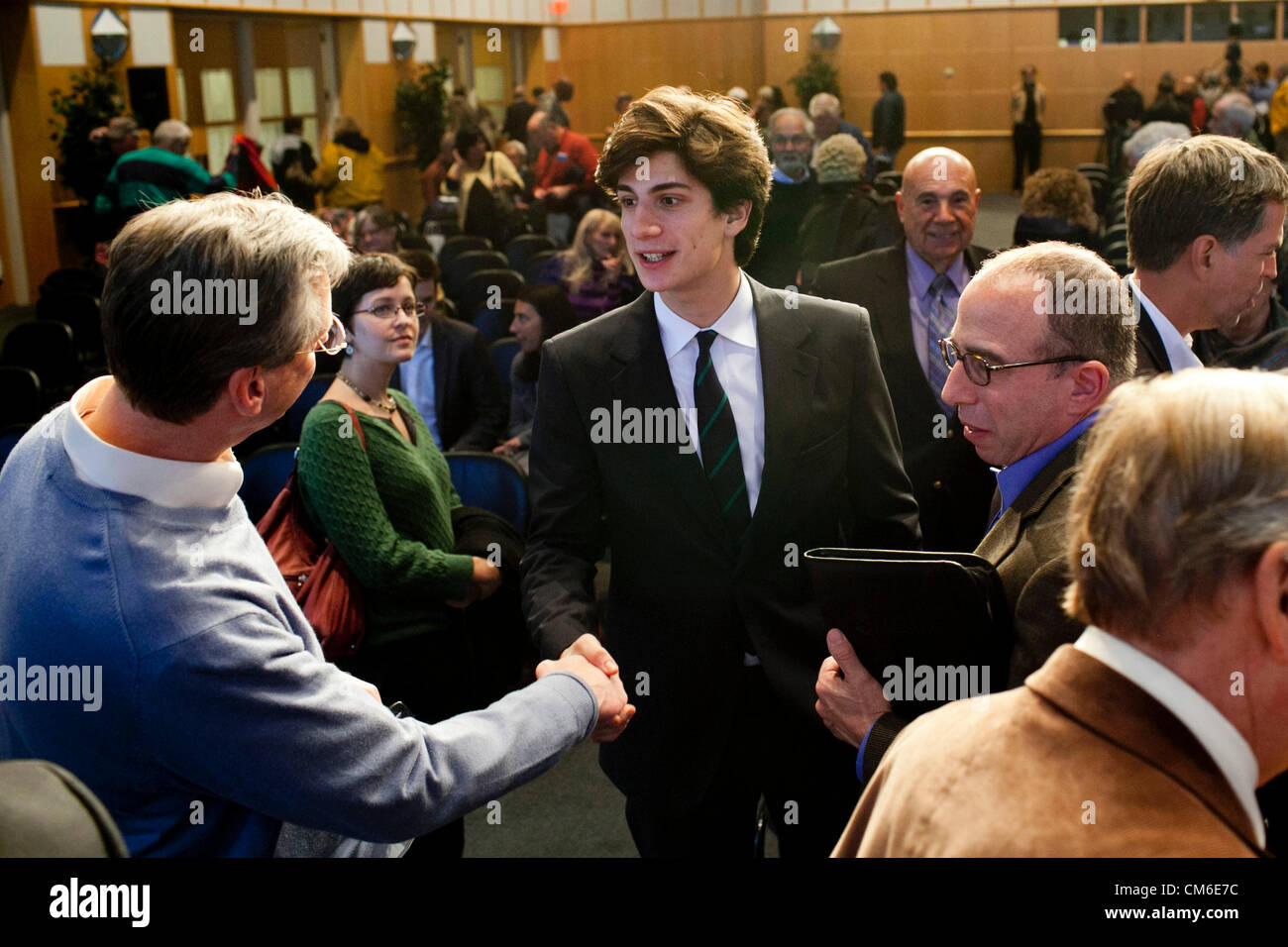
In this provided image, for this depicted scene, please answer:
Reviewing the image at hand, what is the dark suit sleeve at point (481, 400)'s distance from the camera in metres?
4.77

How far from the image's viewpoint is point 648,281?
2.16m

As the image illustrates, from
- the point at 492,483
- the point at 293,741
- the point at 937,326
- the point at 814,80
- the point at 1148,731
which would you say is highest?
the point at 814,80

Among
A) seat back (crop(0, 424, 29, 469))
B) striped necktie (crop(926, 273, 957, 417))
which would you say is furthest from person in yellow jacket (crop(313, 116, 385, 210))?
striped necktie (crop(926, 273, 957, 417))

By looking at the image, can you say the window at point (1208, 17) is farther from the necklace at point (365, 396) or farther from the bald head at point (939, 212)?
the necklace at point (365, 396)

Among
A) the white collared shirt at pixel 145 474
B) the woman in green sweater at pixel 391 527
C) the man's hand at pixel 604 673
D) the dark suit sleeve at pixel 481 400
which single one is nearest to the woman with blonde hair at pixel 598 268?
the dark suit sleeve at pixel 481 400

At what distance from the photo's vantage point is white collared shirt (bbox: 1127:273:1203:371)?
89.8 inches

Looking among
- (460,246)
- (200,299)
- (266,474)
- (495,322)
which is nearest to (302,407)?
(266,474)

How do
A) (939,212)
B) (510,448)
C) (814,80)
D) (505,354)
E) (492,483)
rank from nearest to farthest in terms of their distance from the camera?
(492,483)
(939,212)
(510,448)
(505,354)
(814,80)

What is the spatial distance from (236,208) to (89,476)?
37cm

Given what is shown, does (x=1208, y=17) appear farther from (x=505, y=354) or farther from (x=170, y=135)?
(x=505, y=354)

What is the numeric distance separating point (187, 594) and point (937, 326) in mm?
2933

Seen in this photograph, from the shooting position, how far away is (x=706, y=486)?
214 centimetres

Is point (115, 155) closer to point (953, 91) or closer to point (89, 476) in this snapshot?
point (89, 476)

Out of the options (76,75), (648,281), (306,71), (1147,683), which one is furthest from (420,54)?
(1147,683)
